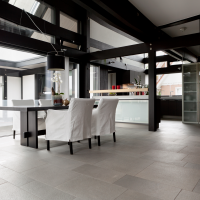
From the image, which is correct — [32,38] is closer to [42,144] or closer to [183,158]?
[42,144]

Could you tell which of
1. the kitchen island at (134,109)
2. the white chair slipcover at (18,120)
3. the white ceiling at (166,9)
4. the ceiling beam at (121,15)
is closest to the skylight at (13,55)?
the white chair slipcover at (18,120)

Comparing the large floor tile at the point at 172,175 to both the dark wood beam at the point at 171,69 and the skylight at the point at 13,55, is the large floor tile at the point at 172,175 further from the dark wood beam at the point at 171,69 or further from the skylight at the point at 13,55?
the dark wood beam at the point at 171,69

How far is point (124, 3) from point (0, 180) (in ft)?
10.1

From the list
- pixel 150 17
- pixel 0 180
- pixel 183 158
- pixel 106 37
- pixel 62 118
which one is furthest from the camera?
pixel 106 37

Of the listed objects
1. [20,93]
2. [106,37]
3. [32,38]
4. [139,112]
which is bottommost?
[139,112]

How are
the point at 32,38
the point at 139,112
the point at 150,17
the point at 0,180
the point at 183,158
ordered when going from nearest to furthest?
the point at 0,180, the point at 183,158, the point at 150,17, the point at 32,38, the point at 139,112

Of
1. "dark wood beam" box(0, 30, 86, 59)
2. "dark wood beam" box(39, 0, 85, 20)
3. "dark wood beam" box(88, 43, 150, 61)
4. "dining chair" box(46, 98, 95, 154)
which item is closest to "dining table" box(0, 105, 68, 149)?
"dining chair" box(46, 98, 95, 154)

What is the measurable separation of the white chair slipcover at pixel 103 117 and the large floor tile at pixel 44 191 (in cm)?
177

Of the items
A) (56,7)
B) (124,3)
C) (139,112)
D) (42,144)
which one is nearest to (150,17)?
(124,3)

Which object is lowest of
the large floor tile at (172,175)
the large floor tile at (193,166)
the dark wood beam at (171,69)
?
the large floor tile at (193,166)

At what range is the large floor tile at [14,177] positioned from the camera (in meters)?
2.00

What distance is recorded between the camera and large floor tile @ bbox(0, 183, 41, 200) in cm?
168

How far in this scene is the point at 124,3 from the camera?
3.32m

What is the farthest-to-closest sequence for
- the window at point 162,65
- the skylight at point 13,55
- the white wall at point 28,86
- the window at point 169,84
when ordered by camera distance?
the window at point 162,65 < the window at point 169,84 < the white wall at point 28,86 < the skylight at point 13,55
